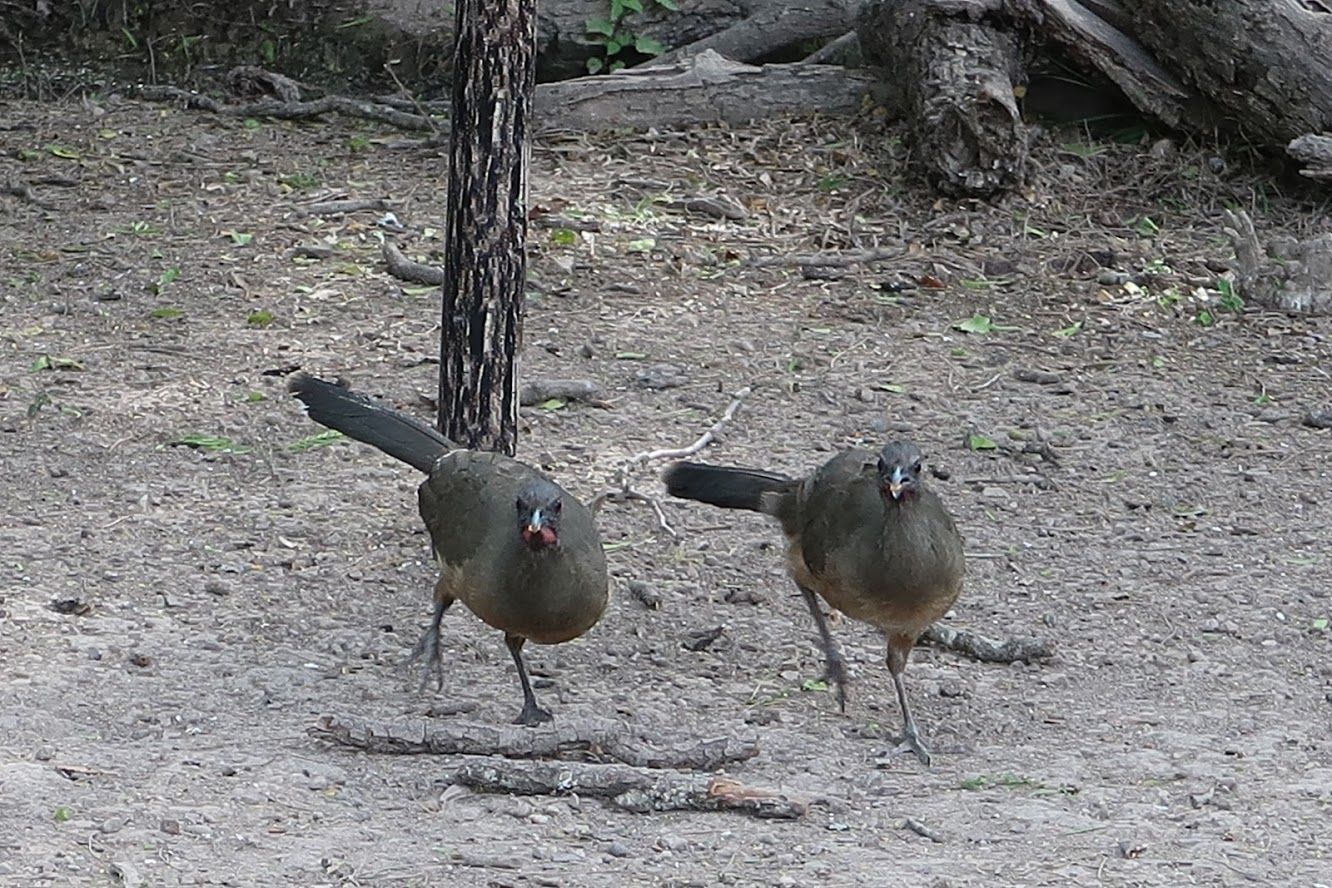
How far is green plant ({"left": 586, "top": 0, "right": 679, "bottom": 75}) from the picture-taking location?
10.7 metres

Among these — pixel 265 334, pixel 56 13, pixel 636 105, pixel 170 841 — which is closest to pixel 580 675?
pixel 170 841

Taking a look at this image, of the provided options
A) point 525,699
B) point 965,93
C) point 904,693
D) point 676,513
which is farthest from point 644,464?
point 965,93

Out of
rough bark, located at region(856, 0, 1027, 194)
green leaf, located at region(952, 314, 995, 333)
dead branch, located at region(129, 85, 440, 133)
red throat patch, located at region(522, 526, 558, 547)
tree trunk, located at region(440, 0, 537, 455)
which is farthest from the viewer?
dead branch, located at region(129, 85, 440, 133)

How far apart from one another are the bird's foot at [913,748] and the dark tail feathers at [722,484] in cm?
89

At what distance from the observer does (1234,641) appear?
225 inches

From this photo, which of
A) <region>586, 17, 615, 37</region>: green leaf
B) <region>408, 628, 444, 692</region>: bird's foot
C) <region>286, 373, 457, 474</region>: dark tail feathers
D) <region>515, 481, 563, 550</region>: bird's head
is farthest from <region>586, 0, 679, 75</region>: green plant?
<region>515, 481, 563, 550</region>: bird's head

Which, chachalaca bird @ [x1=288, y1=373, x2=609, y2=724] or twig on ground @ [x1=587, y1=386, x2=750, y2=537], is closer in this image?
chachalaca bird @ [x1=288, y1=373, x2=609, y2=724]

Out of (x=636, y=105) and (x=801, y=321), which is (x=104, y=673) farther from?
(x=636, y=105)

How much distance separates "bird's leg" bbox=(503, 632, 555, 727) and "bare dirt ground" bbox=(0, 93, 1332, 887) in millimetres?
215

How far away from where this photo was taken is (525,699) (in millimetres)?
5117

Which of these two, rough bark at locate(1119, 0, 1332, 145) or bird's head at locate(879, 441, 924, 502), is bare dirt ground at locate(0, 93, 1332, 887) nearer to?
rough bark at locate(1119, 0, 1332, 145)

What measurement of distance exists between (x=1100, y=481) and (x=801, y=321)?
1833 millimetres

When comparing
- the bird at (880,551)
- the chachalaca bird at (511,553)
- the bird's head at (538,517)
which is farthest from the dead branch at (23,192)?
the bird's head at (538,517)

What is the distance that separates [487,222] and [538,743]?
6.42ft
